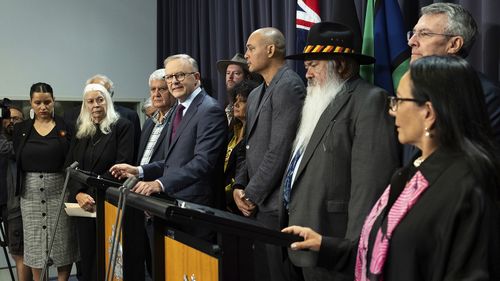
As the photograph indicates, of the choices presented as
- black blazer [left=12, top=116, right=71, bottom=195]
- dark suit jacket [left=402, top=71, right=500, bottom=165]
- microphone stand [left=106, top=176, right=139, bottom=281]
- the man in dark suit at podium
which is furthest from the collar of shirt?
dark suit jacket [left=402, top=71, right=500, bottom=165]

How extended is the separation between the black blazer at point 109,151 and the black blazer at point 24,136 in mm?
311

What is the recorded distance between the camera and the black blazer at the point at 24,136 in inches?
158

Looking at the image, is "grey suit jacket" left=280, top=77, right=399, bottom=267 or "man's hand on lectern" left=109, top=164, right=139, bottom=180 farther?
"man's hand on lectern" left=109, top=164, right=139, bottom=180

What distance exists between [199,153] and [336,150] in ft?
3.38

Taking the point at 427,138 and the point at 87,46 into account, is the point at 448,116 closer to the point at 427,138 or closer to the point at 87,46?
the point at 427,138

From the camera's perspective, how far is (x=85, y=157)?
3.75 m

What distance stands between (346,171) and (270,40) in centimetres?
99

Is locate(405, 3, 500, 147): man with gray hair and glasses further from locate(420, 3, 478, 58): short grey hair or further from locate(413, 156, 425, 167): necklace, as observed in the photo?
locate(413, 156, 425, 167): necklace

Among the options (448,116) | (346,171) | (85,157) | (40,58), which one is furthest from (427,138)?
(40,58)

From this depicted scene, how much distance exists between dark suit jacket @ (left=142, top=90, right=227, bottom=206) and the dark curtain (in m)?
0.79

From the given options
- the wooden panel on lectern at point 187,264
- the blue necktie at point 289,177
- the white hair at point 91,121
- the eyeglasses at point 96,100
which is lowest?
the wooden panel on lectern at point 187,264

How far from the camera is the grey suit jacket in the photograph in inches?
79.0

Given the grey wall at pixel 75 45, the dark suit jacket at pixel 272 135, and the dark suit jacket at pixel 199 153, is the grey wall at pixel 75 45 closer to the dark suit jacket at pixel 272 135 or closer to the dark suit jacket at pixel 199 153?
the dark suit jacket at pixel 199 153

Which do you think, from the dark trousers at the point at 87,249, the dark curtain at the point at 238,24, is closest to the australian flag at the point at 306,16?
the dark curtain at the point at 238,24
